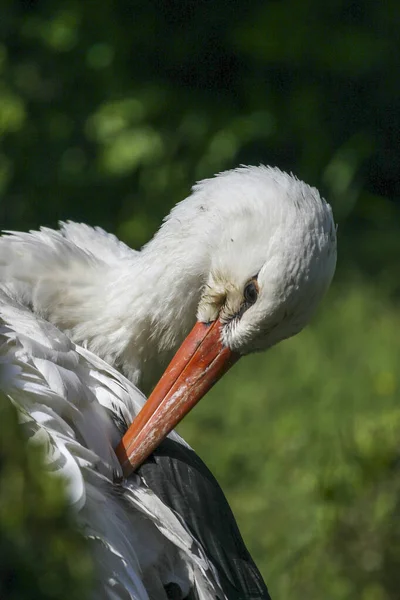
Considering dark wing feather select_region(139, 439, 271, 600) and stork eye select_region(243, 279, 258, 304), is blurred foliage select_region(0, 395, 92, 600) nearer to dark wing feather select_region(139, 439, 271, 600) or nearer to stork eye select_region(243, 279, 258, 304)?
dark wing feather select_region(139, 439, 271, 600)

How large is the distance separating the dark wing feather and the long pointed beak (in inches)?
3.1

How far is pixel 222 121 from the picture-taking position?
226 inches

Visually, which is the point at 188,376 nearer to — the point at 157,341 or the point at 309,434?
the point at 157,341

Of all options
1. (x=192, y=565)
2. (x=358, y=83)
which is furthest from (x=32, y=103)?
(x=192, y=565)

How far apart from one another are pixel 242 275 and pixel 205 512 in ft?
1.83

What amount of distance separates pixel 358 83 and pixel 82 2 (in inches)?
58.3

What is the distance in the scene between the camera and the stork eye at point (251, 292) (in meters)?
2.62

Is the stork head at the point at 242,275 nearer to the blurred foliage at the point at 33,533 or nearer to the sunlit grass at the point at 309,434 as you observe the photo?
the sunlit grass at the point at 309,434

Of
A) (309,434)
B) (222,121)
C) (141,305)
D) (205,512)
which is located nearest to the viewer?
(205,512)

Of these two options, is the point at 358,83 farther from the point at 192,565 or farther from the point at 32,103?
the point at 192,565

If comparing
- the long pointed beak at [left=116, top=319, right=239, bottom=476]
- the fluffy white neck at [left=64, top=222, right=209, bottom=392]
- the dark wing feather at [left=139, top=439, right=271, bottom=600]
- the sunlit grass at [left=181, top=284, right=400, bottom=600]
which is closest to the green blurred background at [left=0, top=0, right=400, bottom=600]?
the sunlit grass at [left=181, top=284, right=400, bottom=600]

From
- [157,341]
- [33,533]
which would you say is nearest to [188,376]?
[157,341]

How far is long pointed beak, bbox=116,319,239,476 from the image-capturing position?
2604 mm

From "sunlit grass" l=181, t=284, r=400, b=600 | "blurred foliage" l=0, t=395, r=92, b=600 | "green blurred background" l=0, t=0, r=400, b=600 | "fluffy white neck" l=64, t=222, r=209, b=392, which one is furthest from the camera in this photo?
"green blurred background" l=0, t=0, r=400, b=600
